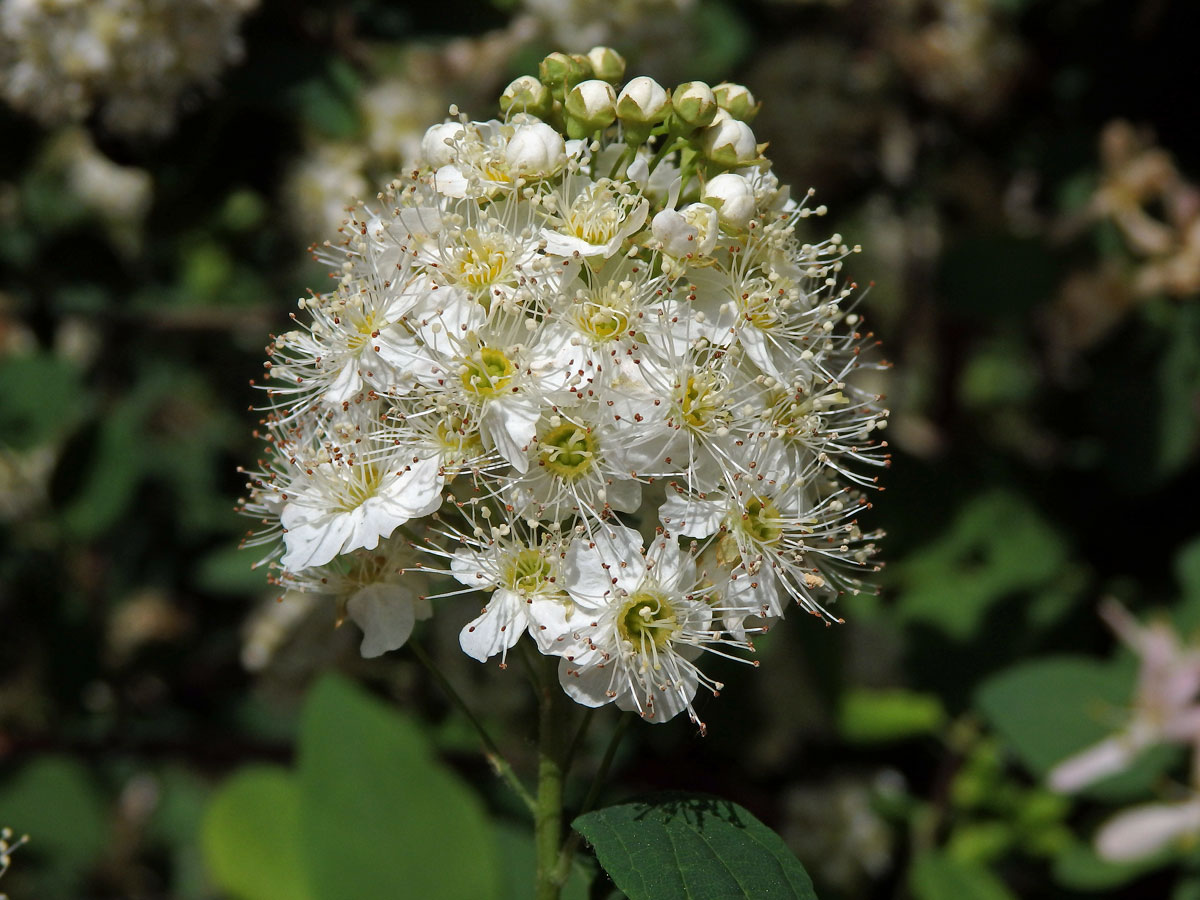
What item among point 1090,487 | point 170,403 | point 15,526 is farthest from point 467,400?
point 170,403

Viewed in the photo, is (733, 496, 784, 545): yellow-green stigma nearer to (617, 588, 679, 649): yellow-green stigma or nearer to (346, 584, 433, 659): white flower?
(617, 588, 679, 649): yellow-green stigma

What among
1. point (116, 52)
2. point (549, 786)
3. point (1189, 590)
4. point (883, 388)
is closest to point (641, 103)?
point (549, 786)

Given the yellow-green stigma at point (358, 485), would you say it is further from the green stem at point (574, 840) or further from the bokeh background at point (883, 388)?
the bokeh background at point (883, 388)

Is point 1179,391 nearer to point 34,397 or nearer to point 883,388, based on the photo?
point 883,388

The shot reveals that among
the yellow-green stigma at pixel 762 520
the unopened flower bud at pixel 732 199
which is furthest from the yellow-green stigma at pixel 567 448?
the unopened flower bud at pixel 732 199

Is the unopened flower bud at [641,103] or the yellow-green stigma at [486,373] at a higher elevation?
the unopened flower bud at [641,103]

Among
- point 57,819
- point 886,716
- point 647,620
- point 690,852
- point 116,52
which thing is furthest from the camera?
point 57,819

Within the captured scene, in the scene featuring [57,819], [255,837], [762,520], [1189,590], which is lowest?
[57,819]
